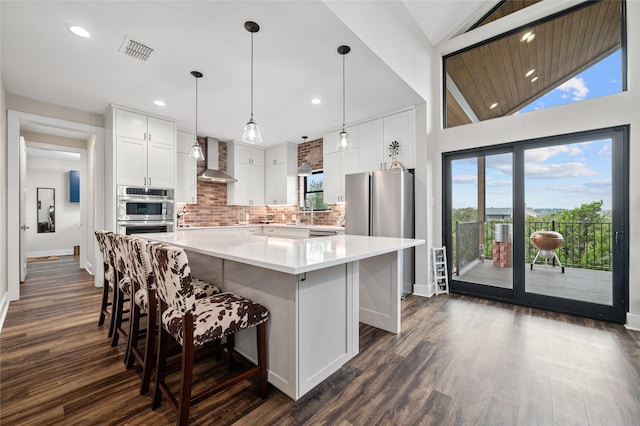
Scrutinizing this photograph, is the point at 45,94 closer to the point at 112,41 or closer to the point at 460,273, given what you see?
the point at 112,41

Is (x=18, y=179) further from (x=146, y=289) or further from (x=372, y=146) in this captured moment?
(x=372, y=146)

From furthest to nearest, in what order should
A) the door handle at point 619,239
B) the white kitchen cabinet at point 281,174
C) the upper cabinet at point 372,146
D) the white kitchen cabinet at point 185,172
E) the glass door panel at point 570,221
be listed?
1. the white kitchen cabinet at point 281,174
2. the white kitchen cabinet at point 185,172
3. the upper cabinet at point 372,146
4. the glass door panel at point 570,221
5. the door handle at point 619,239

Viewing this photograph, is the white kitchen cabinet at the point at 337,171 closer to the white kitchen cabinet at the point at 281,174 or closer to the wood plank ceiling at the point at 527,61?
the white kitchen cabinet at the point at 281,174

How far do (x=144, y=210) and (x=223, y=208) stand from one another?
1797 millimetres

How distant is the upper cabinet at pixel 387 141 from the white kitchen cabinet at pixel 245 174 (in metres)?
2.57

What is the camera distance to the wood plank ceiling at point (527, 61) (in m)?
3.04

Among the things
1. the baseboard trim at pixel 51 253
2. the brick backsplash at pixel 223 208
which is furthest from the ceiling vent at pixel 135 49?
the baseboard trim at pixel 51 253

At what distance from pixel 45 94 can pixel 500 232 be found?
6288 mm

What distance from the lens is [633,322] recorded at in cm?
271

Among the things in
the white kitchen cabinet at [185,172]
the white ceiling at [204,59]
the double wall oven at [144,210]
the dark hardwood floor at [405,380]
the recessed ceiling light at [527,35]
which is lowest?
the dark hardwood floor at [405,380]

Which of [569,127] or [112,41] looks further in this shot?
[569,127]

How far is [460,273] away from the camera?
4.00 metres

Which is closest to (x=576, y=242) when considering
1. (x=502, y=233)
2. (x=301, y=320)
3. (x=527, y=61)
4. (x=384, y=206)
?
(x=502, y=233)

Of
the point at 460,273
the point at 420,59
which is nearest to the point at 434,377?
the point at 460,273
